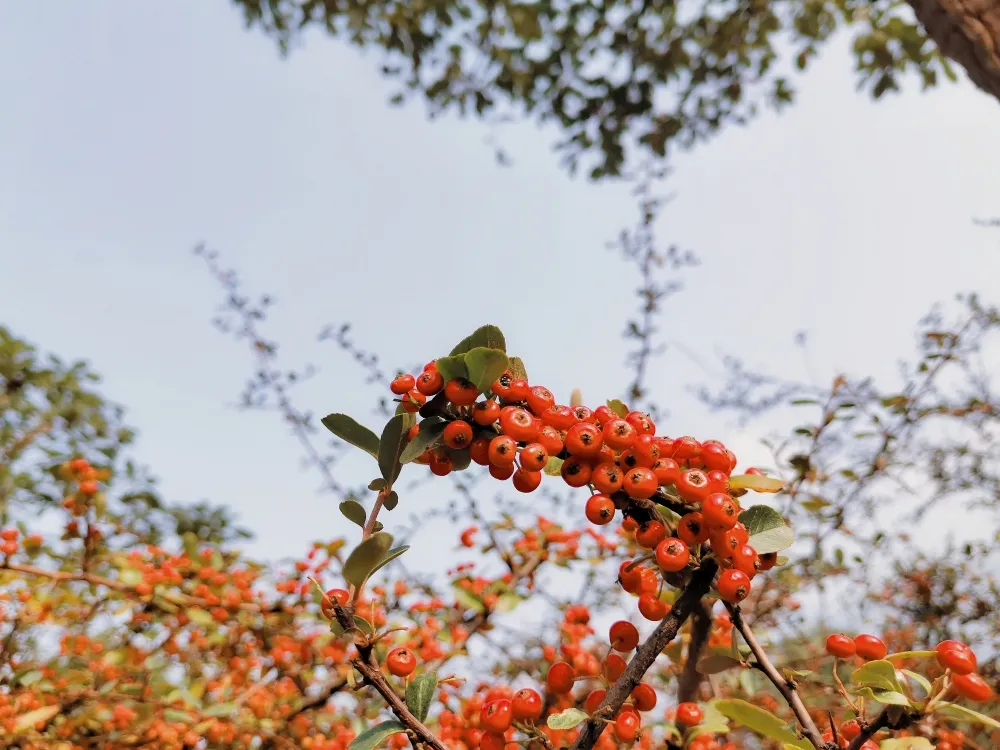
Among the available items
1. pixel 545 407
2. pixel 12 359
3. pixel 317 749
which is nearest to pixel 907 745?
pixel 545 407

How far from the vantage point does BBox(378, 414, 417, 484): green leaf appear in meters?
1.07

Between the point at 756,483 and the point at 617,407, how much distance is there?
0.35m

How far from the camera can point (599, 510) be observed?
1.14 metres

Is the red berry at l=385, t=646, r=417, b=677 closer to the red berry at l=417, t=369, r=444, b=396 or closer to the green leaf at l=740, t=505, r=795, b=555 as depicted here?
the red berry at l=417, t=369, r=444, b=396

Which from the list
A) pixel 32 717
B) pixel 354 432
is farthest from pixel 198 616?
pixel 354 432

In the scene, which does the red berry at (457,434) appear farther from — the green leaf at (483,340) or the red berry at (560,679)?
the red berry at (560,679)

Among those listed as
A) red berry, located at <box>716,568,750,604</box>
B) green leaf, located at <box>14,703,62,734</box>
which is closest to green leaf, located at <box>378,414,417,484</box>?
red berry, located at <box>716,568,750,604</box>

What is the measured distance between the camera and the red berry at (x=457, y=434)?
1116mm

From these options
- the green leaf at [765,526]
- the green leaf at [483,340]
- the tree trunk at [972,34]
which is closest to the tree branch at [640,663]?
the green leaf at [765,526]

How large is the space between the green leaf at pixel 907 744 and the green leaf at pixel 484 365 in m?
0.94

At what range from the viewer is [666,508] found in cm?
121

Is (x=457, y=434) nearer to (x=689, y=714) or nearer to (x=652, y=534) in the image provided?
(x=652, y=534)

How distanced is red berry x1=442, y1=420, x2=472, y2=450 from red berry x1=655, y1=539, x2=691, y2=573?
16.6 inches

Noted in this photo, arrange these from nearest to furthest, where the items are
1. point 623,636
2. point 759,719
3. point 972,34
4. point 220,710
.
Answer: point 759,719 < point 623,636 < point 972,34 < point 220,710
